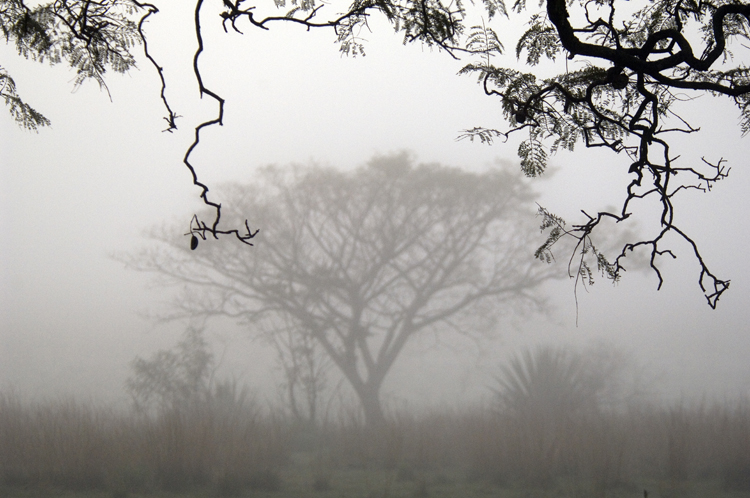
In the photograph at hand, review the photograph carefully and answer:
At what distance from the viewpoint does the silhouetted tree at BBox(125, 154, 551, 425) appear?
9.36m

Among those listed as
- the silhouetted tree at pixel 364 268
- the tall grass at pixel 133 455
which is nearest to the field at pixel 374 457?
the tall grass at pixel 133 455

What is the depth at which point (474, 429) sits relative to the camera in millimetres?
6668

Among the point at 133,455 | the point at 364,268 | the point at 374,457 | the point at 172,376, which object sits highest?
the point at 364,268

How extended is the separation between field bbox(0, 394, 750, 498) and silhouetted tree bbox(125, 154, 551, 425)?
2244mm

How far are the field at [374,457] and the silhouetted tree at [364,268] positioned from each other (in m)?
2.24

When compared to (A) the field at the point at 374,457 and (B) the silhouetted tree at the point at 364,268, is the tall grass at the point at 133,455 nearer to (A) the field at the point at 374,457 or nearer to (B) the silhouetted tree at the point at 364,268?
(A) the field at the point at 374,457

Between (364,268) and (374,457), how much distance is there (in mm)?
3804

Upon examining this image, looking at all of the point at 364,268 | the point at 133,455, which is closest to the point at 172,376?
the point at 133,455

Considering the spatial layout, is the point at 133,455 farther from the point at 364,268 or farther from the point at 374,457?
the point at 364,268

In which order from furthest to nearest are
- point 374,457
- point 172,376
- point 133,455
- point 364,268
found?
point 364,268, point 172,376, point 374,457, point 133,455

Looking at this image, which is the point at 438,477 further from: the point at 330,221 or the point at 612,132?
the point at 330,221

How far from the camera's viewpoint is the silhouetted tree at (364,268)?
936 cm

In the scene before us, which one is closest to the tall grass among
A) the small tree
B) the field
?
the field

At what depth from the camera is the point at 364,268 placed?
31.8ft
